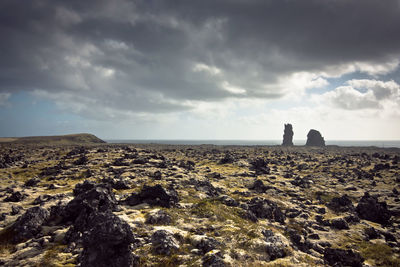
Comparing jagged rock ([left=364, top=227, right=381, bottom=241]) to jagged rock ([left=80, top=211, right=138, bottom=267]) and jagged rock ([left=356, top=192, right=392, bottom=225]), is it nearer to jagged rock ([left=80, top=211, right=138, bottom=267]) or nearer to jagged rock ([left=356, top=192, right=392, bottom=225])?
jagged rock ([left=356, top=192, right=392, bottom=225])

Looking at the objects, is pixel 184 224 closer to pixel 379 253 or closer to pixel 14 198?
pixel 379 253

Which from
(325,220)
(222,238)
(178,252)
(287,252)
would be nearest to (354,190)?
(325,220)

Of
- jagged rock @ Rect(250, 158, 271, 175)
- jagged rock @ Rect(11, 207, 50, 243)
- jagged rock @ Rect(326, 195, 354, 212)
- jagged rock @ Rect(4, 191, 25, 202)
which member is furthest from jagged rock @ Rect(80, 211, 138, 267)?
jagged rock @ Rect(250, 158, 271, 175)

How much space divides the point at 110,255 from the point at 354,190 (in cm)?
6402

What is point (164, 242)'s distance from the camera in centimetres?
1988

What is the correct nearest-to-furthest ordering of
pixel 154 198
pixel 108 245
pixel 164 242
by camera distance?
pixel 108 245, pixel 164 242, pixel 154 198

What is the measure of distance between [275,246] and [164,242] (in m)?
11.8

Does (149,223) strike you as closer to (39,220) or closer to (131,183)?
(39,220)

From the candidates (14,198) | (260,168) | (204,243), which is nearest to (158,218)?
(204,243)

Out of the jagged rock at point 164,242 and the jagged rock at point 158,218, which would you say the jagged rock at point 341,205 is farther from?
the jagged rock at point 164,242

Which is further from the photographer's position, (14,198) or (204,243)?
(14,198)

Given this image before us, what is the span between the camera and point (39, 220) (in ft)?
74.3

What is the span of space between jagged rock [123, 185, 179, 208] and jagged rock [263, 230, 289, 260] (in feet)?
51.7

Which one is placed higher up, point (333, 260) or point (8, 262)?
point (8, 262)
